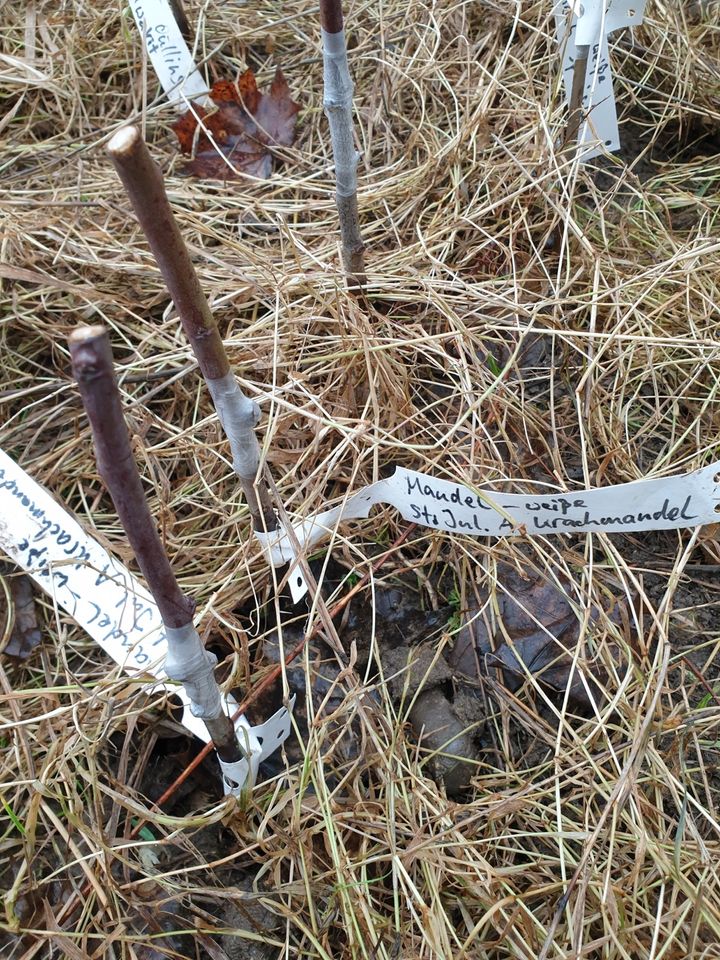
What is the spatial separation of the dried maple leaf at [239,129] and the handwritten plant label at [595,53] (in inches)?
21.6

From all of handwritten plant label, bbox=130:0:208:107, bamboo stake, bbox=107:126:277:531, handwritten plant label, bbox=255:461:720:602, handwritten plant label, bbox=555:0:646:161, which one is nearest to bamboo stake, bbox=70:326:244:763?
bamboo stake, bbox=107:126:277:531

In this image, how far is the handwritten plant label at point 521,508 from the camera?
875 millimetres

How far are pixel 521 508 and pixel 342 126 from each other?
0.58 metres

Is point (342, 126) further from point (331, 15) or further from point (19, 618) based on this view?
point (19, 618)

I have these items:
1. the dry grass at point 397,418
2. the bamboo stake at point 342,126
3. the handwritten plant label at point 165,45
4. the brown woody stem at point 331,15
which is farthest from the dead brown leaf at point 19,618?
the handwritten plant label at point 165,45

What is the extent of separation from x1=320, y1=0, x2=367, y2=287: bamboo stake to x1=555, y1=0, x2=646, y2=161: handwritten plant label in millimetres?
438

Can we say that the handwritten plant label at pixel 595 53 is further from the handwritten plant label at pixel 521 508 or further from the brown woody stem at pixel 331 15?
the handwritten plant label at pixel 521 508

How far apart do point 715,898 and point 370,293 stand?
0.93 meters

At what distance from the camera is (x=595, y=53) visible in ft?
4.58

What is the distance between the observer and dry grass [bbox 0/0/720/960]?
82cm

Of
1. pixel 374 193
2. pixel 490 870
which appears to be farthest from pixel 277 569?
pixel 374 193

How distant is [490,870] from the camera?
0.79m

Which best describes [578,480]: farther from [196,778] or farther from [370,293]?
[196,778]

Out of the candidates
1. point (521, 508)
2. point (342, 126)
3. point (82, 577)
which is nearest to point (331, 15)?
point (342, 126)
